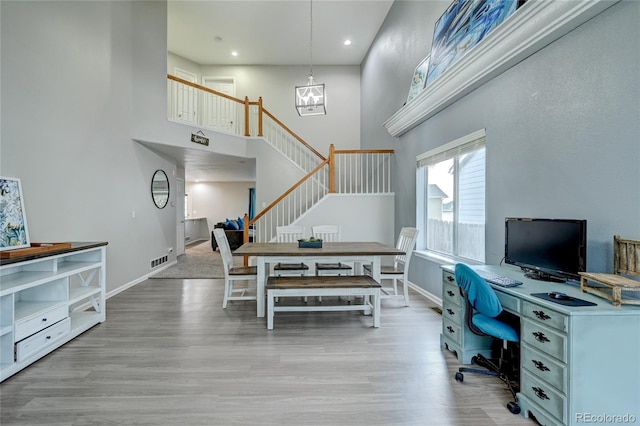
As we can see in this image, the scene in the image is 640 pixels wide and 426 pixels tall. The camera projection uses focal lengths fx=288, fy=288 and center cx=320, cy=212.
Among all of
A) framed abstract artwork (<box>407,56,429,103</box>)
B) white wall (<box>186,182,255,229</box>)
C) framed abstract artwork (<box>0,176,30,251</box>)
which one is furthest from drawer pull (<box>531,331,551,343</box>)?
white wall (<box>186,182,255,229</box>)

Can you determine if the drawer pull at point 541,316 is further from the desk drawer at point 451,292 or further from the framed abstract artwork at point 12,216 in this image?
the framed abstract artwork at point 12,216

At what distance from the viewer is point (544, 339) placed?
1.72 meters

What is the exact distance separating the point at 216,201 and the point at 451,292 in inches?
453

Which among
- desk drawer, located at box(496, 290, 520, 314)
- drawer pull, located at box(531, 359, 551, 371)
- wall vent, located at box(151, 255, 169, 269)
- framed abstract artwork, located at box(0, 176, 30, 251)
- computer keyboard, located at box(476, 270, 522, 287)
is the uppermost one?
framed abstract artwork, located at box(0, 176, 30, 251)

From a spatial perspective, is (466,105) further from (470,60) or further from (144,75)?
(144,75)

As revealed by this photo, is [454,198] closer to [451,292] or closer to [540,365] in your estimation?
[451,292]

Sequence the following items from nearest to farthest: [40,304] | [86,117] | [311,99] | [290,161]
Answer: [40,304]
[86,117]
[311,99]
[290,161]

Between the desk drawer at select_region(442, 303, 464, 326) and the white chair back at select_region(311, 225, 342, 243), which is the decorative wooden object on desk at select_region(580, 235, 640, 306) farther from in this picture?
the white chair back at select_region(311, 225, 342, 243)

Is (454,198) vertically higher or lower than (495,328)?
higher

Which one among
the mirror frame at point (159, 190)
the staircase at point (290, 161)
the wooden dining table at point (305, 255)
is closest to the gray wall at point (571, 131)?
the wooden dining table at point (305, 255)

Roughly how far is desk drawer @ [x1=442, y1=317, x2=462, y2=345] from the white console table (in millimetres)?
3646

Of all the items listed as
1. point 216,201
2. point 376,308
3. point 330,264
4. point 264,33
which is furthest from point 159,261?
point 216,201

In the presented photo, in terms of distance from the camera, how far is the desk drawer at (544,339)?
5.24 feet

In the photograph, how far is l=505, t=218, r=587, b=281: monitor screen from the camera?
194cm
